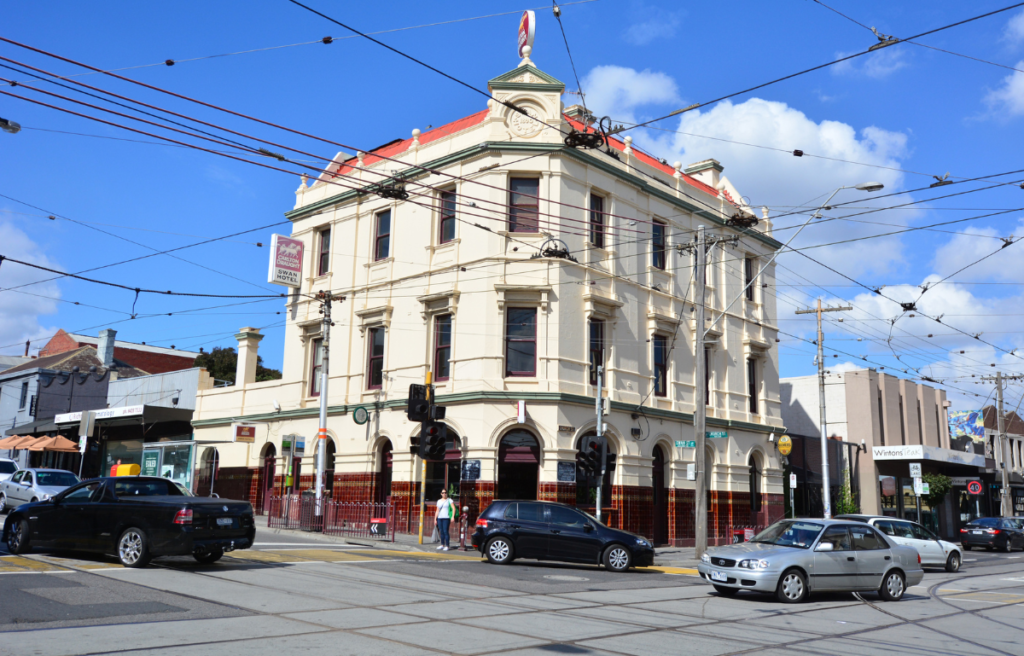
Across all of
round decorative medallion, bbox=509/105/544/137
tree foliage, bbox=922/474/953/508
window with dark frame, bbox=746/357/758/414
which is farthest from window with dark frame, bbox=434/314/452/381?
tree foliage, bbox=922/474/953/508

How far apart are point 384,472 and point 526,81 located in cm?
1334

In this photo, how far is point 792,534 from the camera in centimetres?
1432

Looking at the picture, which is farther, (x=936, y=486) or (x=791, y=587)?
(x=936, y=486)

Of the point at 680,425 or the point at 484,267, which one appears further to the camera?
the point at 680,425

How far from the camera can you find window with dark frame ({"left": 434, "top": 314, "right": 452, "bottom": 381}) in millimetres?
26969

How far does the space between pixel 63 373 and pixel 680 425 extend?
35142 mm

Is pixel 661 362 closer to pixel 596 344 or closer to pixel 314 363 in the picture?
pixel 596 344

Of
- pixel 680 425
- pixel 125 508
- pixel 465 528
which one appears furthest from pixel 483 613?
pixel 680 425

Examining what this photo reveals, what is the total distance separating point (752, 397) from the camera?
Answer: 112ft

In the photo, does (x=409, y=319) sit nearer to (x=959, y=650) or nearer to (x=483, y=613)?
(x=483, y=613)

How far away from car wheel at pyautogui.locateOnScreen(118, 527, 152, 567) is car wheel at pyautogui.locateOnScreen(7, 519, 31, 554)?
A: 2.40 meters

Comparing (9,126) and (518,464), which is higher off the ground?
(9,126)

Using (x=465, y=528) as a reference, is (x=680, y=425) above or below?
above

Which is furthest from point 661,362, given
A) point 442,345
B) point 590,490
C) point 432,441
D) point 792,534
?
point 792,534
